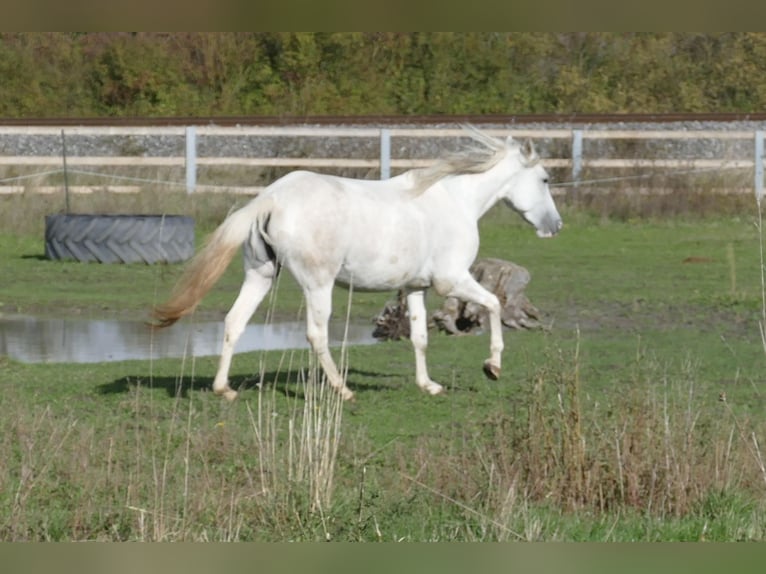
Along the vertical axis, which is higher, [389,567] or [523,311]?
[389,567]

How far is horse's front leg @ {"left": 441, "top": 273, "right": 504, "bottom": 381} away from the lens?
10.3 meters

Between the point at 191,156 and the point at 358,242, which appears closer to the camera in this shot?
the point at 358,242

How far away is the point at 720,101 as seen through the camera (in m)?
38.9

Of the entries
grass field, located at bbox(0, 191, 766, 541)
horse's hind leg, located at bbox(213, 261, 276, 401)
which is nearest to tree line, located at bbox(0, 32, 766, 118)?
grass field, located at bbox(0, 191, 766, 541)

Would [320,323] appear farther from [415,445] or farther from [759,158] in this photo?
[759,158]

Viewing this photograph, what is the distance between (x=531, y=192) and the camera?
1161 centimetres

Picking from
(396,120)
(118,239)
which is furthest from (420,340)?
(396,120)

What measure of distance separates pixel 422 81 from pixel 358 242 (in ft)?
93.4

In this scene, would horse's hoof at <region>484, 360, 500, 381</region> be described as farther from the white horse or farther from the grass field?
the grass field

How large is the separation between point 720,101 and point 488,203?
2942 centimetres

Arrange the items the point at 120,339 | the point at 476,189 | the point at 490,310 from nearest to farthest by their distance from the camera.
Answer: the point at 490,310 < the point at 476,189 < the point at 120,339

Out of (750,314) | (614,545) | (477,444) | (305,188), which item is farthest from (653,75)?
(614,545)

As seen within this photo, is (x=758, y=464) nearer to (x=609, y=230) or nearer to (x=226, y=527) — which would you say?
(x=226, y=527)

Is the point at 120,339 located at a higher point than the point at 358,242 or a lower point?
lower
